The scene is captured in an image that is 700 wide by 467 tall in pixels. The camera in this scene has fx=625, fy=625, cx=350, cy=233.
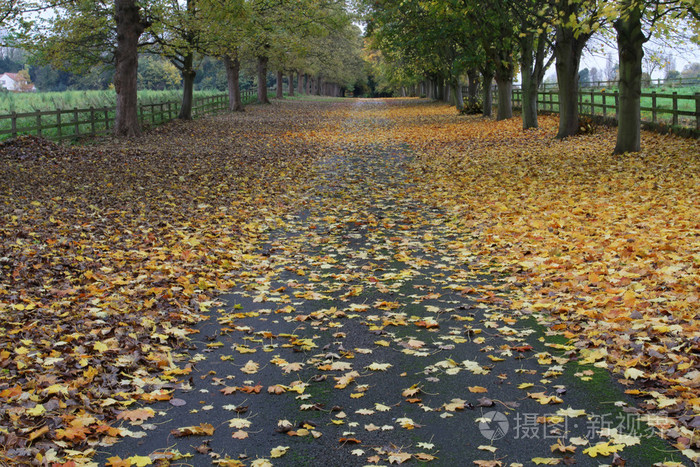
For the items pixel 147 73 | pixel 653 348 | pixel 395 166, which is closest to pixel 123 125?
pixel 395 166

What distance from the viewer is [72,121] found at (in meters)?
22.3

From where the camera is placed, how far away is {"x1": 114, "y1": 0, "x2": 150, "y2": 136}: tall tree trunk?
22.1m

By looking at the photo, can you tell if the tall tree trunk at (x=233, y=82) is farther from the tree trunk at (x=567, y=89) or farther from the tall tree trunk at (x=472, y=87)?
the tree trunk at (x=567, y=89)

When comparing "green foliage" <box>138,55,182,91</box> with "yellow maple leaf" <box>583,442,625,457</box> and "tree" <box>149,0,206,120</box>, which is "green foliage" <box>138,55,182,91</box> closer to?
"tree" <box>149,0,206,120</box>

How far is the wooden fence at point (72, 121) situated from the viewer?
19.6 meters

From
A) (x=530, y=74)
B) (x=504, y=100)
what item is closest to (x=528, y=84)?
(x=530, y=74)

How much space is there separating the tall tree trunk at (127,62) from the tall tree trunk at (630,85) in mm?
15934

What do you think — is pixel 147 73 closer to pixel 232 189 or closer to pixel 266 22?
pixel 266 22

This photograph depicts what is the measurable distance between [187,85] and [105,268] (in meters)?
26.0

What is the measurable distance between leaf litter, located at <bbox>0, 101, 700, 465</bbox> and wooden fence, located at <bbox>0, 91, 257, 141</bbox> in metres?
6.73

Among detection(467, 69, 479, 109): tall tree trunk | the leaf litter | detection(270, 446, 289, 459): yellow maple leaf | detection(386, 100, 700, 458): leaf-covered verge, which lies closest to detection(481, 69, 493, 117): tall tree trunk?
detection(467, 69, 479, 109): tall tree trunk

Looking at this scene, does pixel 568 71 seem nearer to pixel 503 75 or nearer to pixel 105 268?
pixel 503 75

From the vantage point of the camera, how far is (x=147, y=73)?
75.2 metres

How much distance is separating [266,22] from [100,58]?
7372 mm
